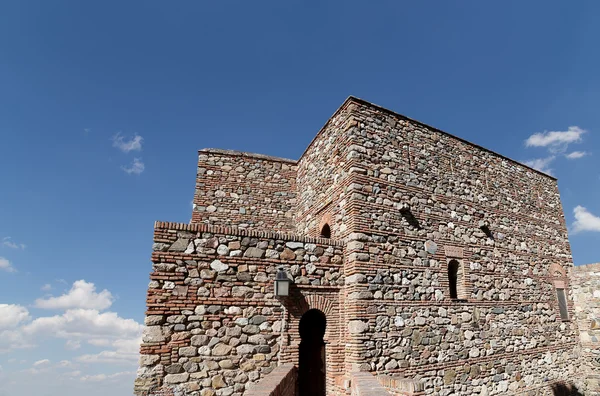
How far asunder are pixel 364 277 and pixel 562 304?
27.4 feet

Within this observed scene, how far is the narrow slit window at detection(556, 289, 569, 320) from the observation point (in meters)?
11.0

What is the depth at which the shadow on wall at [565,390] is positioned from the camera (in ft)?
32.2

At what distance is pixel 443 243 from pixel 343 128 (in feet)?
11.8

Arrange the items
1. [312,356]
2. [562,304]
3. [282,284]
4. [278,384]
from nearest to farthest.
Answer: [278,384], [282,284], [312,356], [562,304]

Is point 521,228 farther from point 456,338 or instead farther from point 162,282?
point 162,282

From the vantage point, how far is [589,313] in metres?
11.4

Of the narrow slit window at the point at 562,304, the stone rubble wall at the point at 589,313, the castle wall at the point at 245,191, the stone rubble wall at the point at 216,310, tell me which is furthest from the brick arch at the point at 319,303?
the stone rubble wall at the point at 589,313

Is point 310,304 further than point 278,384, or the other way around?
point 310,304

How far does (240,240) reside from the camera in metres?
6.67

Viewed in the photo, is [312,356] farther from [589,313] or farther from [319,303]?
[589,313]

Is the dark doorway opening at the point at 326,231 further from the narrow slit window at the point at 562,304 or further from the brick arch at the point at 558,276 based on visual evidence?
the narrow slit window at the point at 562,304

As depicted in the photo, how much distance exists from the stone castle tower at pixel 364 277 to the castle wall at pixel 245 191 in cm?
4

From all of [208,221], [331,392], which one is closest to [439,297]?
[331,392]

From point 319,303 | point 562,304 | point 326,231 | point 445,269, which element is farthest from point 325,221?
point 562,304
